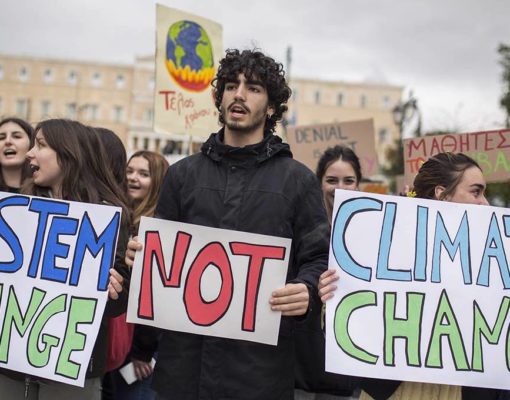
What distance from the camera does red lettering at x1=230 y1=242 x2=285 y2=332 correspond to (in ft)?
7.98

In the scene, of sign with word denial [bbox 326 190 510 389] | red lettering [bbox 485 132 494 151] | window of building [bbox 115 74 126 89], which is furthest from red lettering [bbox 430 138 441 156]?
window of building [bbox 115 74 126 89]

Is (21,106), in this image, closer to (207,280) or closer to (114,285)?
(114,285)

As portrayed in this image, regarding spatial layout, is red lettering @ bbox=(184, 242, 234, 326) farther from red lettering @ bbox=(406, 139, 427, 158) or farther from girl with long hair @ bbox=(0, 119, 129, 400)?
red lettering @ bbox=(406, 139, 427, 158)

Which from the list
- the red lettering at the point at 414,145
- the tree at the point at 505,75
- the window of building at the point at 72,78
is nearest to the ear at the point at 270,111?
the red lettering at the point at 414,145

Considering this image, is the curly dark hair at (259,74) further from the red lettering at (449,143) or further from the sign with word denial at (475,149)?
the red lettering at (449,143)

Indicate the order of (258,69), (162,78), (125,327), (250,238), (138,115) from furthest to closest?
1. (138,115)
2. (162,78)
3. (125,327)
4. (258,69)
5. (250,238)

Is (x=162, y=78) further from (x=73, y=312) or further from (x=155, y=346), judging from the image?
(x=73, y=312)

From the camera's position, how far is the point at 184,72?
6211mm

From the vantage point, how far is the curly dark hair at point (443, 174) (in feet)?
9.45

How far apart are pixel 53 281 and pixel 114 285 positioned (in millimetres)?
246

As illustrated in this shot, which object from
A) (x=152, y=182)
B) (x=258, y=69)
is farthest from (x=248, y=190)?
(x=152, y=182)

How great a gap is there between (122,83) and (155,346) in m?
72.0

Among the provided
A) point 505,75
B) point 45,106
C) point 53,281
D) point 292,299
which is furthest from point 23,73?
point 292,299

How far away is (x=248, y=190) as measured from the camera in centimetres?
251
